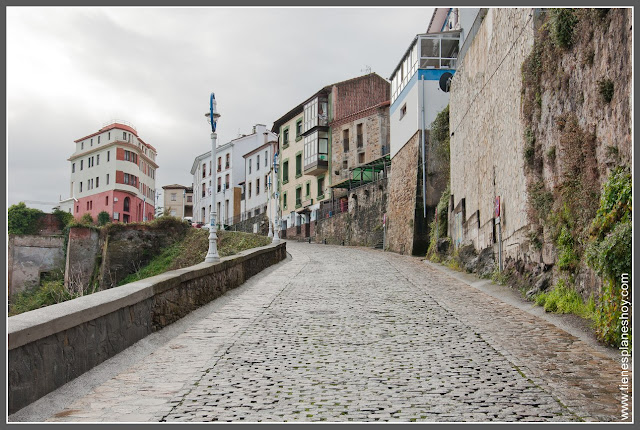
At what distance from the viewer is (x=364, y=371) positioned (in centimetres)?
601

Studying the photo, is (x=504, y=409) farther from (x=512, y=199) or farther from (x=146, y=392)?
(x=512, y=199)

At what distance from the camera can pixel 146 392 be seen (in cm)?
542

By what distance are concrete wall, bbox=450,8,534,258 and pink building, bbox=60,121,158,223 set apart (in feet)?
168

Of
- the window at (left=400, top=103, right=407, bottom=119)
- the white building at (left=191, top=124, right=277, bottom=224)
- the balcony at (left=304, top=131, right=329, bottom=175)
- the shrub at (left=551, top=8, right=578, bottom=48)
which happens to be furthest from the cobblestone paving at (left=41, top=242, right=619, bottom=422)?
the white building at (left=191, top=124, right=277, bottom=224)

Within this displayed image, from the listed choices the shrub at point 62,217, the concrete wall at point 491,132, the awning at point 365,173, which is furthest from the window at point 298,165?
the concrete wall at point 491,132

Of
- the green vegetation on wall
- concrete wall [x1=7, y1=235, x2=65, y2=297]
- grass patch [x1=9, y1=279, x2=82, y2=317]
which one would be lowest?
grass patch [x1=9, y1=279, x2=82, y2=317]

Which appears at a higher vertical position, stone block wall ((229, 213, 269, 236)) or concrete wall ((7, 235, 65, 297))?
stone block wall ((229, 213, 269, 236))

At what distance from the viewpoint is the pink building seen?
66.8m

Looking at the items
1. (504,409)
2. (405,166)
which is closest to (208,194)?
(405,166)

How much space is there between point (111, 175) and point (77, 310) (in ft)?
212

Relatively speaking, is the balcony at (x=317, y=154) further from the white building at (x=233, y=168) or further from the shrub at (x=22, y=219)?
the shrub at (x=22, y=219)

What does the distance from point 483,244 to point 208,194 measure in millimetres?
60161

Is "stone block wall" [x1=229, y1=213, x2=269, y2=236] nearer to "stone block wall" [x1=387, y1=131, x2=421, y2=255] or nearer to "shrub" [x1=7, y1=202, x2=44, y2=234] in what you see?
"shrub" [x1=7, y1=202, x2=44, y2=234]

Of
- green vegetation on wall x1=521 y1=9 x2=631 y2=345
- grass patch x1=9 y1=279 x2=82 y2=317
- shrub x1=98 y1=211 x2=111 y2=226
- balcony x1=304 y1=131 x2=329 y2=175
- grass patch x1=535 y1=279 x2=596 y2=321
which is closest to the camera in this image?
green vegetation on wall x1=521 y1=9 x2=631 y2=345
